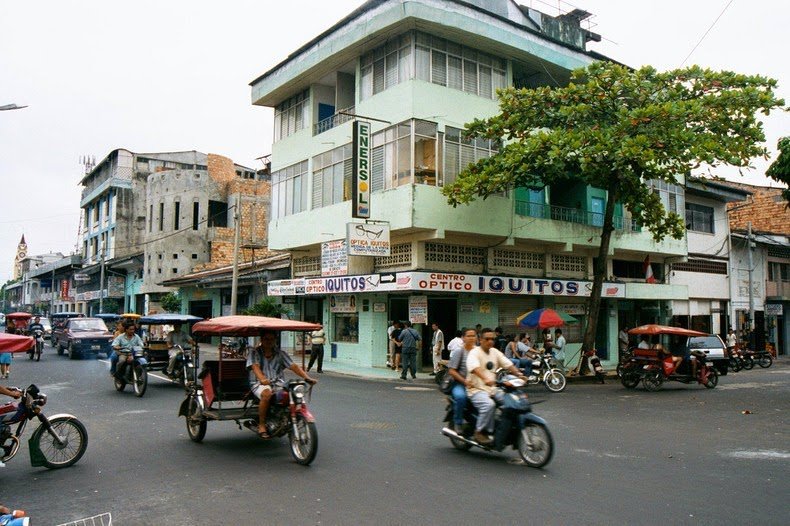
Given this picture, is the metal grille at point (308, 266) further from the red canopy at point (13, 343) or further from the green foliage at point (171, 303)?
the red canopy at point (13, 343)

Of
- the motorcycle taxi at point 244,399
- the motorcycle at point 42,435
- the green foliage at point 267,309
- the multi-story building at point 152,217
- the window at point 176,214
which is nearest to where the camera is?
the motorcycle at point 42,435

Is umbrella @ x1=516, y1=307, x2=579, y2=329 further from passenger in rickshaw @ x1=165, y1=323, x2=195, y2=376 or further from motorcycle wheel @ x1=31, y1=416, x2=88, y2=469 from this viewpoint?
motorcycle wheel @ x1=31, y1=416, x2=88, y2=469

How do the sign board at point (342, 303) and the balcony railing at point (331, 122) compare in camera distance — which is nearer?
the balcony railing at point (331, 122)

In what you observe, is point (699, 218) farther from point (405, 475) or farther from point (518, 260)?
point (405, 475)

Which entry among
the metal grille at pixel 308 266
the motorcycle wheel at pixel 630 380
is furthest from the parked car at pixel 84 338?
the motorcycle wheel at pixel 630 380

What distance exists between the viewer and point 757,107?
1844 centimetres

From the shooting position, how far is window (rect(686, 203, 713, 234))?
34.0 m

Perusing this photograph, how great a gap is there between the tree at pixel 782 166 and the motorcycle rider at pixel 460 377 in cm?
1151

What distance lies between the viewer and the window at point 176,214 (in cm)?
4756

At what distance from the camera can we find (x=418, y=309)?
2192 centimetres

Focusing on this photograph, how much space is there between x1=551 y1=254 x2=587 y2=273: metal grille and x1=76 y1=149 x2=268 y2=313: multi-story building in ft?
94.2

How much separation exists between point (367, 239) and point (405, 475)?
1410 centimetres

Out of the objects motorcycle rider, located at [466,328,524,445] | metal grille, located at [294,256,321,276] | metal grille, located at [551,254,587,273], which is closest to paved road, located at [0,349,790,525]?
motorcycle rider, located at [466,328,524,445]

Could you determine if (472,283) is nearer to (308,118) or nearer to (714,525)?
(308,118)
